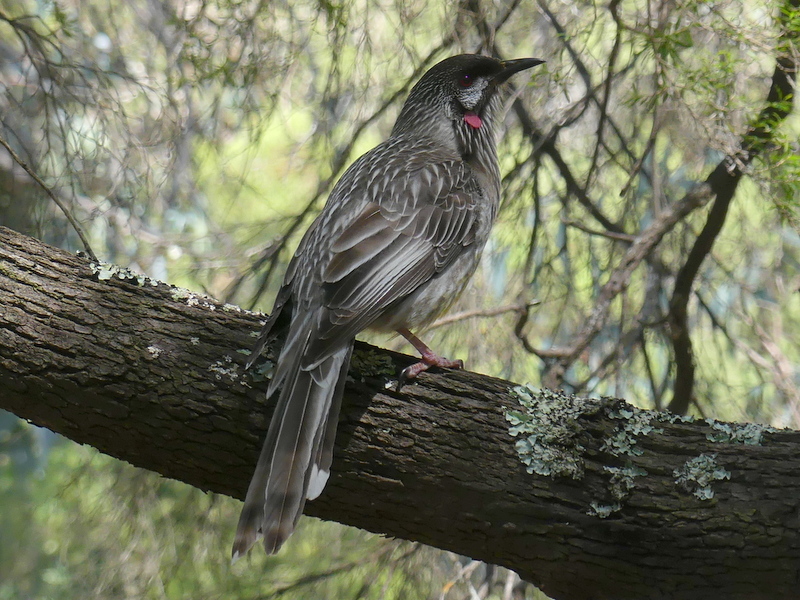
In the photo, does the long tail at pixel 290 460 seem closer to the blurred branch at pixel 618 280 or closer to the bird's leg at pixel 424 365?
the bird's leg at pixel 424 365

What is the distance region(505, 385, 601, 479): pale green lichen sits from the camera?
2.44 m

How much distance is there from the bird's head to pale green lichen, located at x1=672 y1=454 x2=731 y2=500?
2220mm

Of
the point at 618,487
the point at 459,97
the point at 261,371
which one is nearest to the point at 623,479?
the point at 618,487

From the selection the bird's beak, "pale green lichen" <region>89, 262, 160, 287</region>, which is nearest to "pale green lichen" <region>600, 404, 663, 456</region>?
"pale green lichen" <region>89, 262, 160, 287</region>

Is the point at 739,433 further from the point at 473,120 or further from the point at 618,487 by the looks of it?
the point at 473,120

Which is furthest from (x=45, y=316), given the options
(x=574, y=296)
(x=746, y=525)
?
(x=574, y=296)

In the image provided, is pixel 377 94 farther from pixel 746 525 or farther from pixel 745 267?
pixel 746 525

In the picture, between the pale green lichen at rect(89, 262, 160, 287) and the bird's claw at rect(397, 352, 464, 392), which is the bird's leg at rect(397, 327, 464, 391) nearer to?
the bird's claw at rect(397, 352, 464, 392)

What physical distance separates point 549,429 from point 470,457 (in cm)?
26

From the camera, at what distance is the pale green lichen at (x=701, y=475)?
2.34 meters

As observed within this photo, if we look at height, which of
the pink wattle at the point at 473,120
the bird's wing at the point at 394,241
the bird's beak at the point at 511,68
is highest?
the bird's beak at the point at 511,68

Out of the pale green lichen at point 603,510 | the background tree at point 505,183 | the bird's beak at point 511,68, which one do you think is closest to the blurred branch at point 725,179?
the background tree at point 505,183

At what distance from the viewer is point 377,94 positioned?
5082 mm

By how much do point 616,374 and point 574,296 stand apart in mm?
898
